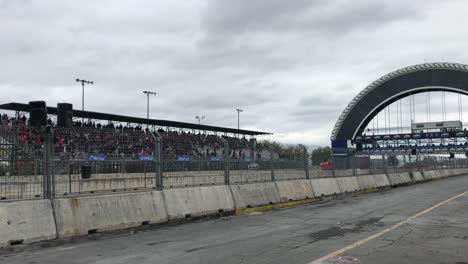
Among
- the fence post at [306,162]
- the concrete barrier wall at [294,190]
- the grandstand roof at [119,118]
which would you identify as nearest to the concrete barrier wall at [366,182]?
the fence post at [306,162]

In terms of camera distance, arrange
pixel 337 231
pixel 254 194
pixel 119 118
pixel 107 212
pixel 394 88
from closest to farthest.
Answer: pixel 337 231 < pixel 107 212 < pixel 254 194 < pixel 119 118 < pixel 394 88

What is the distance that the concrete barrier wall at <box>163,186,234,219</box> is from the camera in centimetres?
1296

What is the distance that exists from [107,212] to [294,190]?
31.4ft

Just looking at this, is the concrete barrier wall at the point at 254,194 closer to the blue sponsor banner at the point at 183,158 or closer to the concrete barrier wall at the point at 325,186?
the blue sponsor banner at the point at 183,158

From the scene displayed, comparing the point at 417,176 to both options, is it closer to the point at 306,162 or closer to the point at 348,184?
the point at 348,184

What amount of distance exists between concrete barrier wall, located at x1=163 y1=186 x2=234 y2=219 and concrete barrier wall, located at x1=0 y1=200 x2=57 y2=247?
11.8 ft

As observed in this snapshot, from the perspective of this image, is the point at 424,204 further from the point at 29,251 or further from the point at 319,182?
the point at 29,251

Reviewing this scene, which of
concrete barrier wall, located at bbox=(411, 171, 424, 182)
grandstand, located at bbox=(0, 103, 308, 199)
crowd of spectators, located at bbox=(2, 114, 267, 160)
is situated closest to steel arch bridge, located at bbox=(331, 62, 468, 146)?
concrete barrier wall, located at bbox=(411, 171, 424, 182)

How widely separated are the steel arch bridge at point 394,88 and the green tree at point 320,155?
80940 millimetres

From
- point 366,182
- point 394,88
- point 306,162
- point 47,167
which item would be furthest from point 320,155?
point 394,88

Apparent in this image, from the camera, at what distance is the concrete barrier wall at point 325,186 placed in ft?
67.8

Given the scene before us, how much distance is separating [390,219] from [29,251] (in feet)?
30.0

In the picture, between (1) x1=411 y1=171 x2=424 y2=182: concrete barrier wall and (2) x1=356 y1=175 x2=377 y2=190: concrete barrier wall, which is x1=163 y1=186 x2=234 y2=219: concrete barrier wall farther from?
(1) x1=411 y1=171 x2=424 y2=182: concrete barrier wall

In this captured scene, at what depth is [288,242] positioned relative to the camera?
938 centimetres
